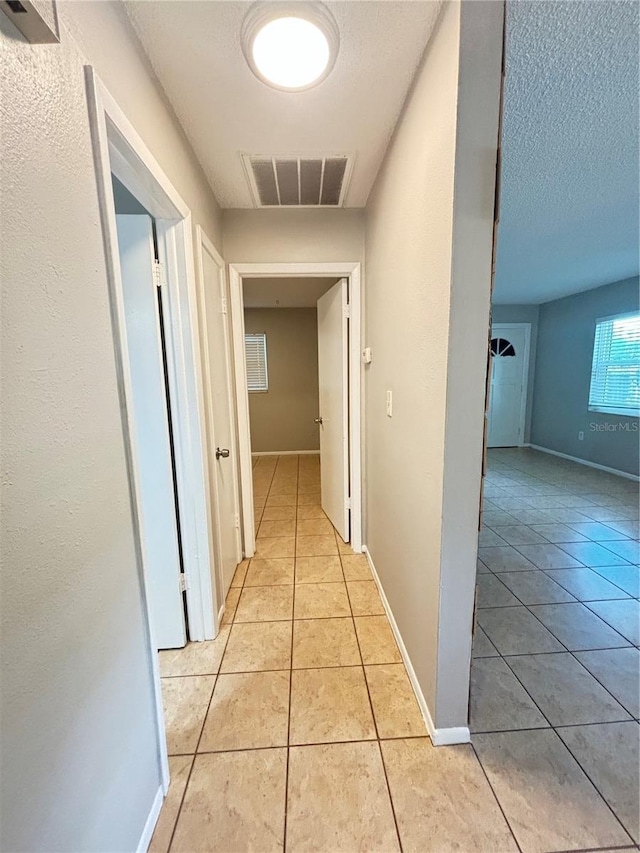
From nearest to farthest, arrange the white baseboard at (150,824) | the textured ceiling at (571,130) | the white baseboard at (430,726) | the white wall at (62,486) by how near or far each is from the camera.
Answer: the white wall at (62,486)
the white baseboard at (150,824)
the textured ceiling at (571,130)
the white baseboard at (430,726)

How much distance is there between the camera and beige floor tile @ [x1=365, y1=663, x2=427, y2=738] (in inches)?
50.6

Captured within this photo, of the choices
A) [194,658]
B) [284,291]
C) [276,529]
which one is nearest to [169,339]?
[194,658]

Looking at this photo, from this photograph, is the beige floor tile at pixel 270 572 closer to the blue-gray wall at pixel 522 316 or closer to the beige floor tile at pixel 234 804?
the beige floor tile at pixel 234 804

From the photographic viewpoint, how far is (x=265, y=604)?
202 cm

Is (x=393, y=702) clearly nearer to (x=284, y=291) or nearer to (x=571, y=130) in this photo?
(x=571, y=130)

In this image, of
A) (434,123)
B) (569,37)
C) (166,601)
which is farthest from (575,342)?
(166,601)

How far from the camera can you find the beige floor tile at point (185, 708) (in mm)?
1260

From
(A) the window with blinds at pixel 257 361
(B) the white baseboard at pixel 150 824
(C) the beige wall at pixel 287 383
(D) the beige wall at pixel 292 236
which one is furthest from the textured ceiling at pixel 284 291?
(B) the white baseboard at pixel 150 824

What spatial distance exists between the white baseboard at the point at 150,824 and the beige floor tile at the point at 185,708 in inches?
6.2

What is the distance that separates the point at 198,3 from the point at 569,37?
1217 millimetres

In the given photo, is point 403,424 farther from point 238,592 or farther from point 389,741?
point 238,592

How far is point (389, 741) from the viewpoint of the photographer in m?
1.24

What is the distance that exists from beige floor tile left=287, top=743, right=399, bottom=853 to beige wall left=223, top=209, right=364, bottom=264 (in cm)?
249

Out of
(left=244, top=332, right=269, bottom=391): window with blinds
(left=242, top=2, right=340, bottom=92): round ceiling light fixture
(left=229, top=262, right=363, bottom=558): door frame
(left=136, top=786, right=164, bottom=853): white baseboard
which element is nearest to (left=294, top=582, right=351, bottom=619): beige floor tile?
(left=229, top=262, right=363, bottom=558): door frame
